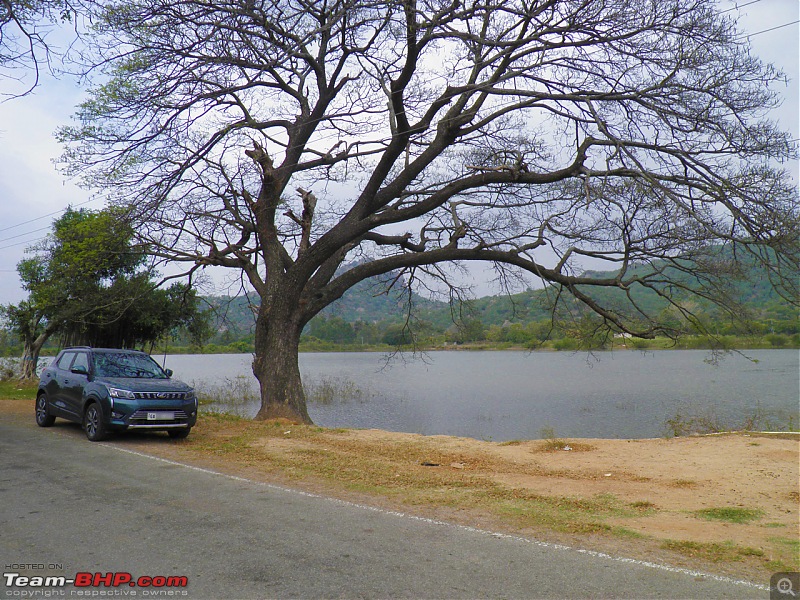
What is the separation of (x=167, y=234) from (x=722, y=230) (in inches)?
540

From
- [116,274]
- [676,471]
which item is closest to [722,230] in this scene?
[676,471]

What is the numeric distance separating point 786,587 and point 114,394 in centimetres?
1064

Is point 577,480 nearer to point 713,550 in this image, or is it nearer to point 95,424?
point 713,550

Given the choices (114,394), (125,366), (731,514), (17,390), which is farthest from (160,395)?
(17,390)

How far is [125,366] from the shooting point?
1300 centimetres

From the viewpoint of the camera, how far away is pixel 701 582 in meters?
4.77

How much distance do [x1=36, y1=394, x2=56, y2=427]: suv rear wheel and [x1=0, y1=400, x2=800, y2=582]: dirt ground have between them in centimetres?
37

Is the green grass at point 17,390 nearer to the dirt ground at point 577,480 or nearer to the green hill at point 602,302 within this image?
the green hill at point 602,302

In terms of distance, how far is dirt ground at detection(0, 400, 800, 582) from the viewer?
5.86 meters

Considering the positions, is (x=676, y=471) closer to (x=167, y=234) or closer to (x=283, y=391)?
(x=283, y=391)

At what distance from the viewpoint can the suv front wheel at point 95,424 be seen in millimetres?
11734

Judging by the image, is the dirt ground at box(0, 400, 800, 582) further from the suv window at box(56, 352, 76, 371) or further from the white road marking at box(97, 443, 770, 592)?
the suv window at box(56, 352, 76, 371)

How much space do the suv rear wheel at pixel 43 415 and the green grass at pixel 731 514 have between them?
1304cm
